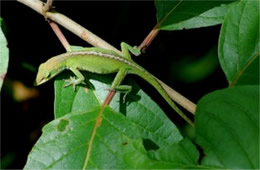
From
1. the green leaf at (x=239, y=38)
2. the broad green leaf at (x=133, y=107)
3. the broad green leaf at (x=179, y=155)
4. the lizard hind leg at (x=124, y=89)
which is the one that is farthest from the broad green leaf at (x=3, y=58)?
the green leaf at (x=239, y=38)

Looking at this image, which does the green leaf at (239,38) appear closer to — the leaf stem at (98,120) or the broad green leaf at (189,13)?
the broad green leaf at (189,13)

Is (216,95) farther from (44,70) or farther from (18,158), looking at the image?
(18,158)

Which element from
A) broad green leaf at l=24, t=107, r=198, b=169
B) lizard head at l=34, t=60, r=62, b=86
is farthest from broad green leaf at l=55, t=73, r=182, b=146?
lizard head at l=34, t=60, r=62, b=86

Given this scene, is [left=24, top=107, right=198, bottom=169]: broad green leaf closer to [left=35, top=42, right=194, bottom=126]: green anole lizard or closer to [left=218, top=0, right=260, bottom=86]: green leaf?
[left=35, top=42, right=194, bottom=126]: green anole lizard

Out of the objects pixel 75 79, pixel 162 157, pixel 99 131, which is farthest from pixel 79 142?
pixel 75 79

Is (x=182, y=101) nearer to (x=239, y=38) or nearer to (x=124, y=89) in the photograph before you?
(x=124, y=89)
